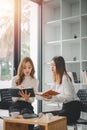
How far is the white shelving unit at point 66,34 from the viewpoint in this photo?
4.06 meters

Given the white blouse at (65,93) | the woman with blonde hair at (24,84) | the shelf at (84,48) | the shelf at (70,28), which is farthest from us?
the shelf at (70,28)

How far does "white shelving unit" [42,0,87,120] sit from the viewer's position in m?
4.06

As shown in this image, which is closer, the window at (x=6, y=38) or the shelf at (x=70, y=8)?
the window at (x=6, y=38)

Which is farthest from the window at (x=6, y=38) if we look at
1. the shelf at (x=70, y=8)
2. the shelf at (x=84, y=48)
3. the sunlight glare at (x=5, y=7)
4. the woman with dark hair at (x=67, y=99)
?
the woman with dark hair at (x=67, y=99)

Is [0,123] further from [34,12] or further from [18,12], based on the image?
[34,12]

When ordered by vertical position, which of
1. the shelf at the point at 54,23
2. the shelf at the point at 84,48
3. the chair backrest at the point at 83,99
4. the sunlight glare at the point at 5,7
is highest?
the sunlight glare at the point at 5,7

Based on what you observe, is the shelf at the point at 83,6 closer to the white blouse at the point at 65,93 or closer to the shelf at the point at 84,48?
the shelf at the point at 84,48

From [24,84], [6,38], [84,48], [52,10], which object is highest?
[52,10]

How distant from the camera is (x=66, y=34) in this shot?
4.34m

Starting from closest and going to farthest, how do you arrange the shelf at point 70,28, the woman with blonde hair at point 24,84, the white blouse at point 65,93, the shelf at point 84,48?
1. the white blouse at point 65,93
2. the woman with blonde hair at point 24,84
3. the shelf at point 84,48
4. the shelf at point 70,28

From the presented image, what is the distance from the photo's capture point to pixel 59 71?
2.98 metres

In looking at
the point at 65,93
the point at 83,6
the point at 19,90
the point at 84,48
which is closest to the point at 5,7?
the point at 83,6

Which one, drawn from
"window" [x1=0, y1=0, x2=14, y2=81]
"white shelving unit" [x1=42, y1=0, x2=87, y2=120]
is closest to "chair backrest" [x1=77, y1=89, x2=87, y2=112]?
"white shelving unit" [x1=42, y1=0, x2=87, y2=120]

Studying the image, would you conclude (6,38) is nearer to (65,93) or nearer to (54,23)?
(54,23)
